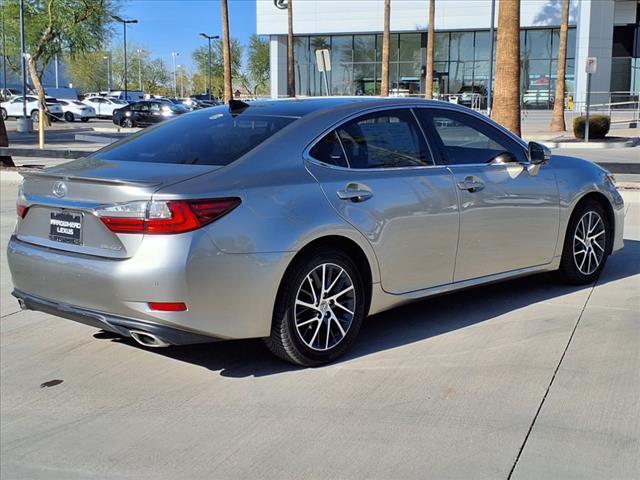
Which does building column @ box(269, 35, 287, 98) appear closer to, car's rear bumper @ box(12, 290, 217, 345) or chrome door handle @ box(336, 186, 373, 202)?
chrome door handle @ box(336, 186, 373, 202)

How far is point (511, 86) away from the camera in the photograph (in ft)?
60.6

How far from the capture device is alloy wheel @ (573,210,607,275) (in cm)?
671

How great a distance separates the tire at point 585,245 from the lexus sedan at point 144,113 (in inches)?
1380

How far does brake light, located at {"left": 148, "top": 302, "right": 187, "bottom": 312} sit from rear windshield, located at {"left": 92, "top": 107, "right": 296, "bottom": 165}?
0.92 m

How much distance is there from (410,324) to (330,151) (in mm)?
1585

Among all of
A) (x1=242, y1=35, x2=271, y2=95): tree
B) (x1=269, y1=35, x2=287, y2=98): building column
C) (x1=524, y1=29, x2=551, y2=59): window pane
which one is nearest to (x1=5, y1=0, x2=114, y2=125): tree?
(x1=269, y1=35, x2=287, y2=98): building column

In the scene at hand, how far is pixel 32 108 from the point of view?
49.9 meters

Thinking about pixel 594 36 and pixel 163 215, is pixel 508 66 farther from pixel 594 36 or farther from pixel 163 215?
pixel 594 36

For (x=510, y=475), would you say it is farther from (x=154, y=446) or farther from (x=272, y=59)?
(x=272, y=59)

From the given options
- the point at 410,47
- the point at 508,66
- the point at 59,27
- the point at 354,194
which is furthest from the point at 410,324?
the point at 410,47

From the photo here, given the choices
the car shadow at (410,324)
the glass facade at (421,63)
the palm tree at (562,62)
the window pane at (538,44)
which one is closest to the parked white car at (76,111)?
the glass facade at (421,63)

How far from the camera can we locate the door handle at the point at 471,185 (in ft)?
18.3

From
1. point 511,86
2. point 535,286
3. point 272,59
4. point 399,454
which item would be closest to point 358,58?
point 272,59

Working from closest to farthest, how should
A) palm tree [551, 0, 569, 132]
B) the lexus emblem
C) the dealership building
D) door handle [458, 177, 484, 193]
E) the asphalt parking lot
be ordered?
the asphalt parking lot, the lexus emblem, door handle [458, 177, 484, 193], palm tree [551, 0, 569, 132], the dealership building
